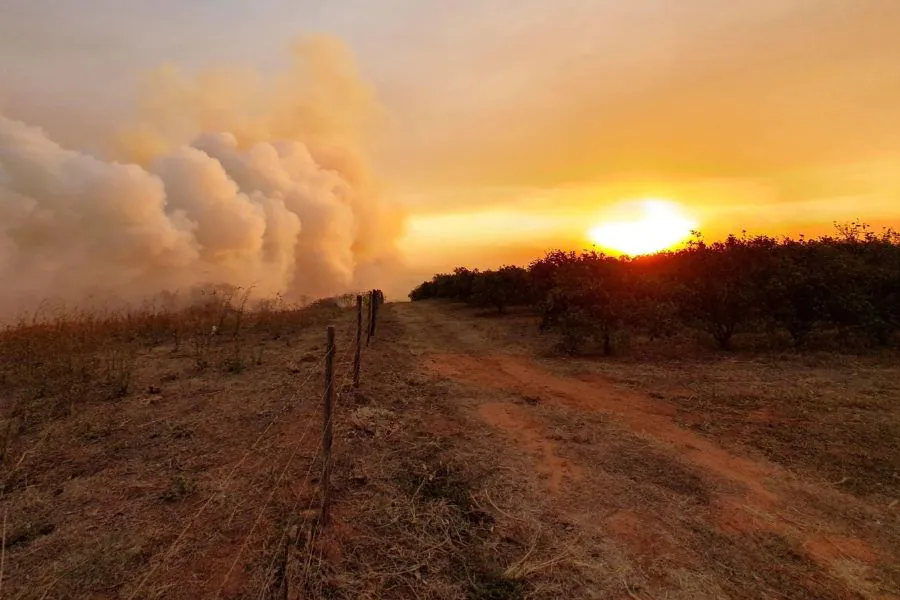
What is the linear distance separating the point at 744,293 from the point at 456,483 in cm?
978

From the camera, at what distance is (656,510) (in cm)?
462

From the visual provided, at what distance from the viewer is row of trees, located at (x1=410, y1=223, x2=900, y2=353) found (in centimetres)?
1098

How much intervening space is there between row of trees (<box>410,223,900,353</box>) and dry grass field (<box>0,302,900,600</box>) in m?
1.51

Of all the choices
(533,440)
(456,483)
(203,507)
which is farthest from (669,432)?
(203,507)

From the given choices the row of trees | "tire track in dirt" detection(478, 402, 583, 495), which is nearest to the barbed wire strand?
"tire track in dirt" detection(478, 402, 583, 495)

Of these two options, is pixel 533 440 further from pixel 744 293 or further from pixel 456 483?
pixel 744 293

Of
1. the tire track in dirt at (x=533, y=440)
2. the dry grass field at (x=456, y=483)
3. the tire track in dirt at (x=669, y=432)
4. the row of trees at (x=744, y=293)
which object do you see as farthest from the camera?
the row of trees at (x=744, y=293)

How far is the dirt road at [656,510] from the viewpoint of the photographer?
144 inches

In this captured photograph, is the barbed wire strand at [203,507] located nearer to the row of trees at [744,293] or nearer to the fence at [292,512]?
the fence at [292,512]

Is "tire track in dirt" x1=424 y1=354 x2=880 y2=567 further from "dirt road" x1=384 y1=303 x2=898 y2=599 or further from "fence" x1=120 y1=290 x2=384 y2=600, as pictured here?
"fence" x1=120 y1=290 x2=384 y2=600

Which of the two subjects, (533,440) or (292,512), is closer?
(292,512)

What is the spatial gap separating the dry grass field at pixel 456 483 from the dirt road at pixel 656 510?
24 millimetres

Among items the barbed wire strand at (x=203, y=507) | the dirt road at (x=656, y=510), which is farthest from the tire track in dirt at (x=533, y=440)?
the barbed wire strand at (x=203, y=507)

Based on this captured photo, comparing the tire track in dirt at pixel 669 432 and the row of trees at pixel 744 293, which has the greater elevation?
the row of trees at pixel 744 293
